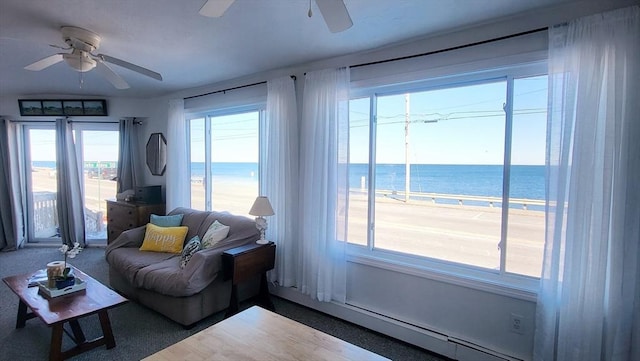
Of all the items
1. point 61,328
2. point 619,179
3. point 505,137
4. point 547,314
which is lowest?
point 61,328

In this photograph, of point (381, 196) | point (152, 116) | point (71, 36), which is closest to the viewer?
point (71, 36)

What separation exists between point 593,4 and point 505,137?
2.92ft

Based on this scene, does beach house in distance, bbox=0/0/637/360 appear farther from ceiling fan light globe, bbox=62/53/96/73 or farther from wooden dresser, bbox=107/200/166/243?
wooden dresser, bbox=107/200/166/243

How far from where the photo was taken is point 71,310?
7.14ft

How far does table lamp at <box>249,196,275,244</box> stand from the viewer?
297cm

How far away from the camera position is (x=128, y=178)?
4.91 metres

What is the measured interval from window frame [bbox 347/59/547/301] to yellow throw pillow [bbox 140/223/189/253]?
6.37ft

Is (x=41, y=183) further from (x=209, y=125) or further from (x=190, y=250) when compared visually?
(x=190, y=250)

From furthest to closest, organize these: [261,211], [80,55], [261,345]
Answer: [261,211] < [80,55] < [261,345]

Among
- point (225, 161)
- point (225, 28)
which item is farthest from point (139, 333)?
point (225, 28)

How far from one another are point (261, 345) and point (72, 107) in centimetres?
511

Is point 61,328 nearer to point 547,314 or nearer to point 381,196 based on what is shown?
point 381,196

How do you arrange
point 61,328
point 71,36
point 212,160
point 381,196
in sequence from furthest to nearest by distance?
1. point 212,160
2. point 381,196
3. point 71,36
4. point 61,328

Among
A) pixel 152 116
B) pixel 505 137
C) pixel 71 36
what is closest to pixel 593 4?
pixel 505 137
